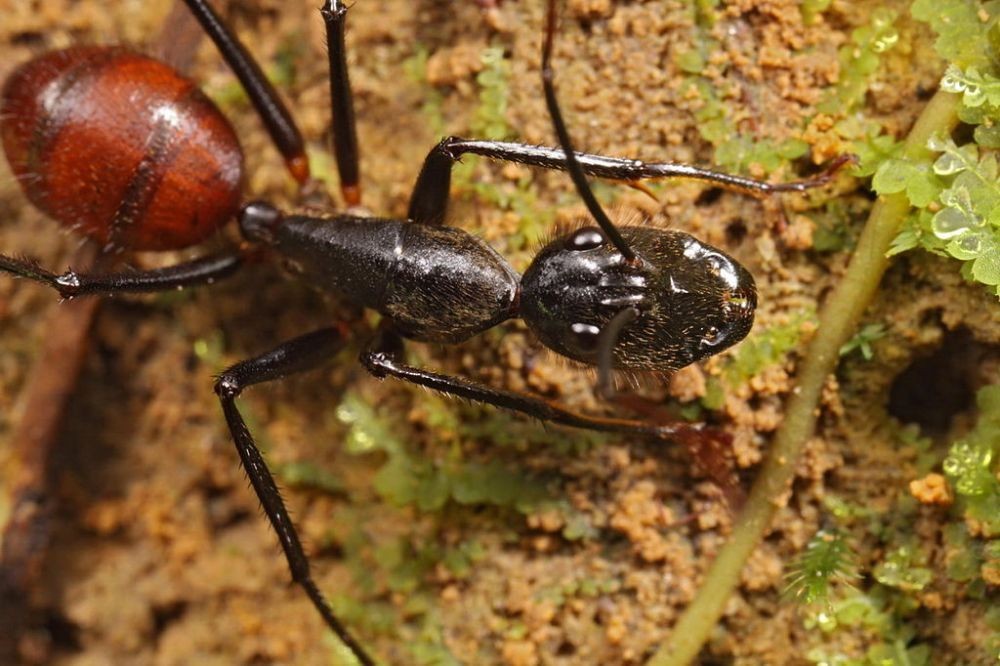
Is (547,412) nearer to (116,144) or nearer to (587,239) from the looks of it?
(587,239)

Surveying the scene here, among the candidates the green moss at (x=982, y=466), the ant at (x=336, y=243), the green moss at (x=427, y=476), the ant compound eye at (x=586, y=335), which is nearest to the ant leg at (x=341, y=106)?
the ant at (x=336, y=243)

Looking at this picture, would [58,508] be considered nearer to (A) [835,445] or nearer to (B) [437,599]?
(B) [437,599]

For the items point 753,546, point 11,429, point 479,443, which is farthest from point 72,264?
point 753,546

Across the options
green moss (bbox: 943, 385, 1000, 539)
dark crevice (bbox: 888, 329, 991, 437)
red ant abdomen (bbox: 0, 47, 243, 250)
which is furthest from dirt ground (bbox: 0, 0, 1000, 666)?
red ant abdomen (bbox: 0, 47, 243, 250)

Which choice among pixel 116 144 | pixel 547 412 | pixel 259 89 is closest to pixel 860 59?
pixel 547 412

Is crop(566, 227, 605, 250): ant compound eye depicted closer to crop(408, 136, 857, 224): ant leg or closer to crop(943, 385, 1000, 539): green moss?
crop(408, 136, 857, 224): ant leg

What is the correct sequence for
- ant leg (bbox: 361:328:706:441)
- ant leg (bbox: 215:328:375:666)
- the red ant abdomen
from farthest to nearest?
the red ant abdomen → ant leg (bbox: 215:328:375:666) → ant leg (bbox: 361:328:706:441)

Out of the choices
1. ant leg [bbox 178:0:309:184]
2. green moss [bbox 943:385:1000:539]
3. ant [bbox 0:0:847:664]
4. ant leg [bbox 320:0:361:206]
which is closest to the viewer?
green moss [bbox 943:385:1000:539]
